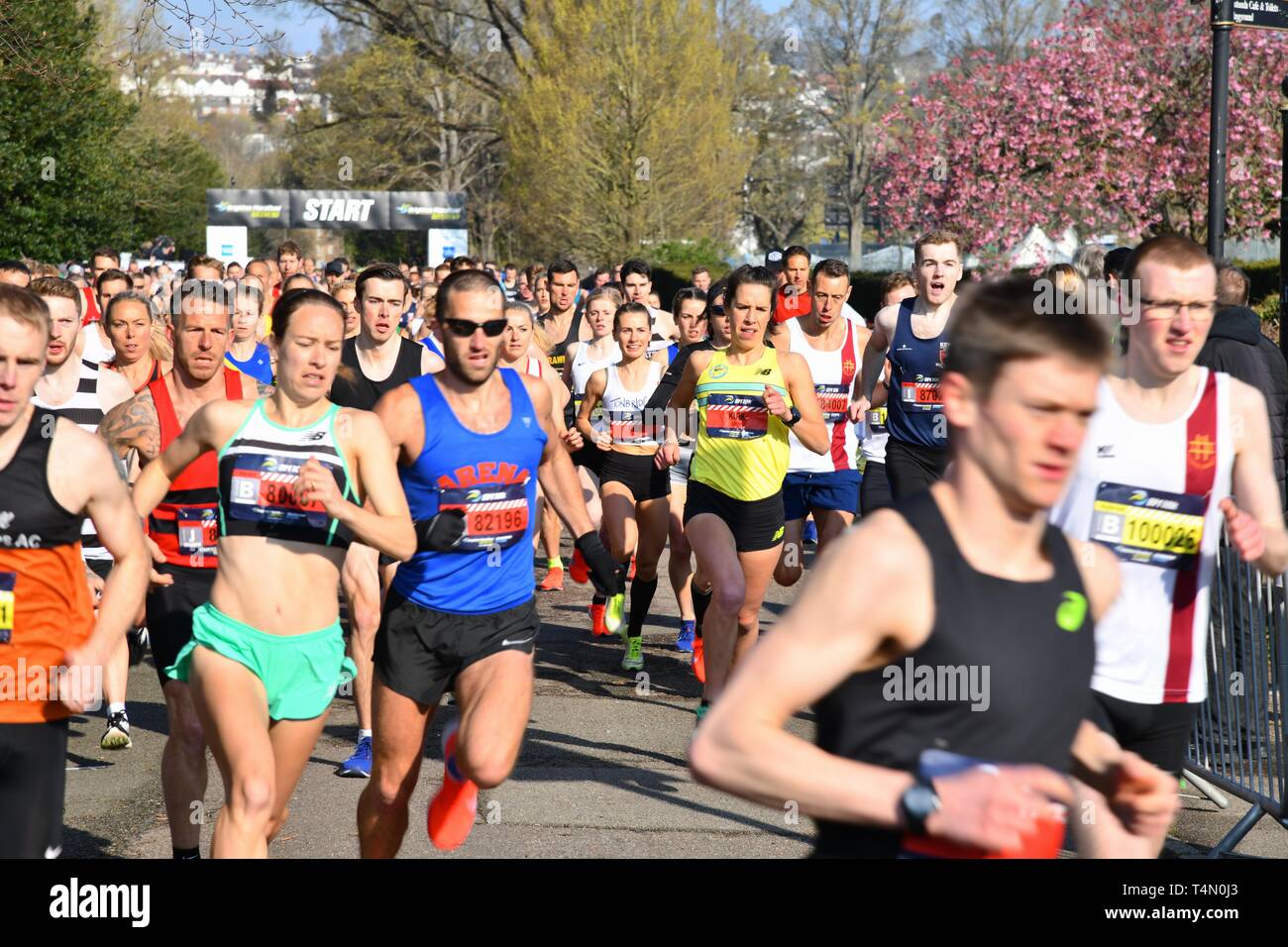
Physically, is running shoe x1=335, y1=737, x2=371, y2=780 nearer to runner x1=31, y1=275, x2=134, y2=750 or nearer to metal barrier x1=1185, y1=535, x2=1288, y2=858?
runner x1=31, y1=275, x2=134, y2=750

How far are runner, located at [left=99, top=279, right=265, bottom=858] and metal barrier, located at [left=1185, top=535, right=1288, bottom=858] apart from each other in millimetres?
3769

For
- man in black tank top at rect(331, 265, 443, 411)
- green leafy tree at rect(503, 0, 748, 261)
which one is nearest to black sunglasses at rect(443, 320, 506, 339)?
man in black tank top at rect(331, 265, 443, 411)

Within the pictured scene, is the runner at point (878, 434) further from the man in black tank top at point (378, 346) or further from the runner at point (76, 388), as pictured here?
the runner at point (76, 388)

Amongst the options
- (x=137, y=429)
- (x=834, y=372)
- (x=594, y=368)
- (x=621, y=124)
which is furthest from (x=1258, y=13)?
(x=621, y=124)

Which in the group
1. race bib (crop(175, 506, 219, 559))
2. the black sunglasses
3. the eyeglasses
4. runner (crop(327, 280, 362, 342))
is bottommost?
race bib (crop(175, 506, 219, 559))

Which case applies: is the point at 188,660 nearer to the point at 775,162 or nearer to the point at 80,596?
the point at 80,596

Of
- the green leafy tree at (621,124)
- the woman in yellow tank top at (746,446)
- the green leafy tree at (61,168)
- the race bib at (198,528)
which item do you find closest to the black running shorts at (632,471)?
the woman in yellow tank top at (746,446)

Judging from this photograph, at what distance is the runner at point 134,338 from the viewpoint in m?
7.91

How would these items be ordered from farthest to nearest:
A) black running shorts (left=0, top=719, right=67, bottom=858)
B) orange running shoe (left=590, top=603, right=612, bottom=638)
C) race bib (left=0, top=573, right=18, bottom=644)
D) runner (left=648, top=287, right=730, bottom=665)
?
orange running shoe (left=590, top=603, right=612, bottom=638)
runner (left=648, top=287, right=730, bottom=665)
race bib (left=0, top=573, right=18, bottom=644)
black running shorts (left=0, top=719, right=67, bottom=858)

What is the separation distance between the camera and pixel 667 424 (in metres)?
8.71

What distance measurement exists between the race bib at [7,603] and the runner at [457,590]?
4.51ft

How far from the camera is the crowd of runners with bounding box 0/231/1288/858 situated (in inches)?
97.0

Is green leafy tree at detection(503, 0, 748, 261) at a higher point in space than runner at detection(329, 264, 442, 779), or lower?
higher

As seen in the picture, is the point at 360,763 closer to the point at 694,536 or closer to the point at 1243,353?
the point at 694,536
